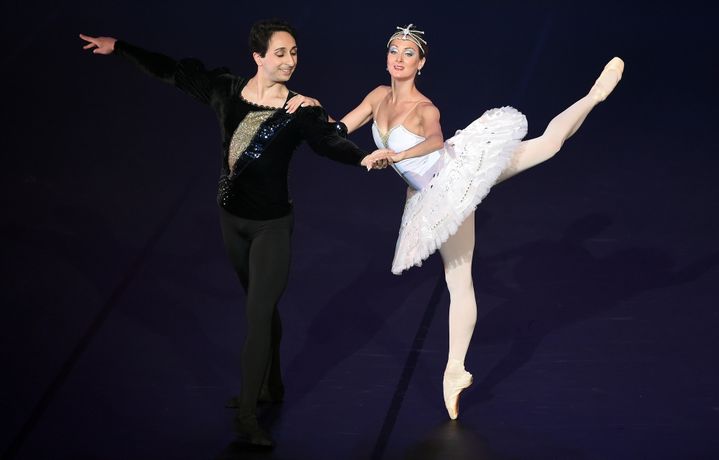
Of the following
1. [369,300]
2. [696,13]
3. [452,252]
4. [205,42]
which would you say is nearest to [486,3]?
[696,13]

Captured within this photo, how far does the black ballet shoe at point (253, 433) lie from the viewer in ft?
14.2

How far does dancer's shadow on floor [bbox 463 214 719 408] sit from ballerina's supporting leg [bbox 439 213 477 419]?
262mm

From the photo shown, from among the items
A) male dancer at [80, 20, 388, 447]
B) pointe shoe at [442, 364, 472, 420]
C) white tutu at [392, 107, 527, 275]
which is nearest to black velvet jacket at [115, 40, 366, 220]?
male dancer at [80, 20, 388, 447]

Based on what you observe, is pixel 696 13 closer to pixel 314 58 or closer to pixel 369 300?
pixel 314 58

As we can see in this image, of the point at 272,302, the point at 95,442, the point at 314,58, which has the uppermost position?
the point at 314,58

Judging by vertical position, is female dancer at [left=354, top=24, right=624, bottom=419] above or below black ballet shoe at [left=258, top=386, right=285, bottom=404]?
above

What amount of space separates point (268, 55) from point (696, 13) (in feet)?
18.6

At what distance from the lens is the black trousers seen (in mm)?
4359

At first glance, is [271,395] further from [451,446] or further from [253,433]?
[451,446]

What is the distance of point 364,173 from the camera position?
691 cm

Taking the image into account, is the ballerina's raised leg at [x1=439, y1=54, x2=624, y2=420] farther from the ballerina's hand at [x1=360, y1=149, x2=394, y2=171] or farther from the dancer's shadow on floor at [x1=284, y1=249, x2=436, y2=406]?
the ballerina's hand at [x1=360, y1=149, x2=394, y2=171]

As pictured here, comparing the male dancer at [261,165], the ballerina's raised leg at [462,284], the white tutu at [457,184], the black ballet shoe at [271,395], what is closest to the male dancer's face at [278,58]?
the male dancer at [261,165]

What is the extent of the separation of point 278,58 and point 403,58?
1.47ft

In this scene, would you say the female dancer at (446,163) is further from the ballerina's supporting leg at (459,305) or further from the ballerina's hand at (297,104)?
the ballerina's hand at (297,104)
